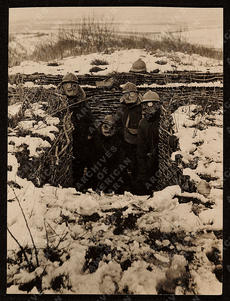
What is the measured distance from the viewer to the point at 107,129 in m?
2.22

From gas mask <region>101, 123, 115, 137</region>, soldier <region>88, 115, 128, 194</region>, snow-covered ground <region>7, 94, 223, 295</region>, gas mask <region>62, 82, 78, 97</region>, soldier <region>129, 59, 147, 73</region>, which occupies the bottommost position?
snow-covered ground <region>7, 94, 223, 295</region>

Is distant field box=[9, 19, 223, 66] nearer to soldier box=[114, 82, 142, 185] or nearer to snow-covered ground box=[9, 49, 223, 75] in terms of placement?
snow-covered ground box=[9, 49, 223, 75]

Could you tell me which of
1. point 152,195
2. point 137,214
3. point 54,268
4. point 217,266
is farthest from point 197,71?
point 54,268

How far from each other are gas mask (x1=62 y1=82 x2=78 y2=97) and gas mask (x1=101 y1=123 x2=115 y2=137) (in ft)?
1.00

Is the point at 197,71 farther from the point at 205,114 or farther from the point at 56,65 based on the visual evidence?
the point at 56,65

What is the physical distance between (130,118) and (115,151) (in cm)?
25

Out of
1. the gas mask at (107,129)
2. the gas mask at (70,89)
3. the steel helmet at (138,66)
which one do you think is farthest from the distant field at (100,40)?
the gas mask at (107,129)

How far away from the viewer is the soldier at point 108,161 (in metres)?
2.21

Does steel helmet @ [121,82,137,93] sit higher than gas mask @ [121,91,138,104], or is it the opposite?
steel helmet @ [121,82,137,93]

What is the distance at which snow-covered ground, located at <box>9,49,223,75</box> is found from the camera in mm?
2252

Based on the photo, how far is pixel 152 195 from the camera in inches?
86.3

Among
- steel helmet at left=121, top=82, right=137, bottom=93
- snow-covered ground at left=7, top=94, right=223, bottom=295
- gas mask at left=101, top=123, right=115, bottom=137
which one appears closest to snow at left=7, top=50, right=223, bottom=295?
snow-covered ground at left=7, top=94, right=223, bottom=295

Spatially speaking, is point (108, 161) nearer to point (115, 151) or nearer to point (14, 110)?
point (115, 151)

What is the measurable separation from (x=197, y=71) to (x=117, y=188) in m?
1.01
